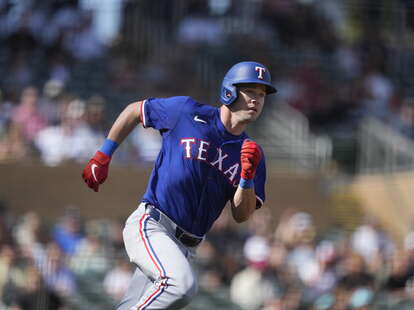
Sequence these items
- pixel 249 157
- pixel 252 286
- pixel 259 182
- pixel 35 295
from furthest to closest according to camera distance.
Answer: pixel 252 286 < pixel 35 295 < pixel 259 182 < pixel 249 157

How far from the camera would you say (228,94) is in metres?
6.02

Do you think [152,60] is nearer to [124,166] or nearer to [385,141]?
[124,166]

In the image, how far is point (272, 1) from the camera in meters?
17.1

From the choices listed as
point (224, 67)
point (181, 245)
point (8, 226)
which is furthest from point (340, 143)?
point (181, 245)

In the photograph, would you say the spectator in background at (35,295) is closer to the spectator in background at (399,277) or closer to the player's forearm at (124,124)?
the player's forearm at (124,124)

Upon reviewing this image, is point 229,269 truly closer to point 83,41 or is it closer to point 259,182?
point 259,182

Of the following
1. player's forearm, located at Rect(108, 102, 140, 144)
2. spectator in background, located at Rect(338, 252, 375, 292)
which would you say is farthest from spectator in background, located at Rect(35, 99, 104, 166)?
player's forearm, located at Rect(108, 102, 140, 144)

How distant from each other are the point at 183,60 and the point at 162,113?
9672 mm

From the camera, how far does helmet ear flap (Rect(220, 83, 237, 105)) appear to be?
5.98 meters

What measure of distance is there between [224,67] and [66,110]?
3.46 meters

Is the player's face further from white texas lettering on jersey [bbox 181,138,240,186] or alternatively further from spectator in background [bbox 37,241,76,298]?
spectator in background [bbox 37,241,76,298]

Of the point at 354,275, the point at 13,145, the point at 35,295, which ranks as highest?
the point at 13,145

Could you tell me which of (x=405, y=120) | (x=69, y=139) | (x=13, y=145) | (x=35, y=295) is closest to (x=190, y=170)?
(x=35, y=295)

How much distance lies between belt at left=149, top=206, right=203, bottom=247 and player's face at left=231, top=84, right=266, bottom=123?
0.82 meters
